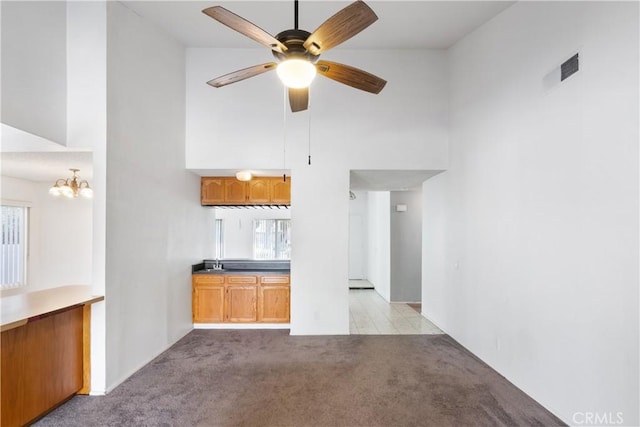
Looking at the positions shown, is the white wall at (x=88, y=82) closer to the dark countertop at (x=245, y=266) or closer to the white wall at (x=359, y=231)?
the dark countertop at (x=245, y=266)

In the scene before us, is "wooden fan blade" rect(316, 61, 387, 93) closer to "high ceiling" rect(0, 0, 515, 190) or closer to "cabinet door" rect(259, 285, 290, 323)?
"high ceiling" rect(0, 0, 515, 190)

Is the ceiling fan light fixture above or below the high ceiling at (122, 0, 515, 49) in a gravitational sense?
below

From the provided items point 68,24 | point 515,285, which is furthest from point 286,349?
point 68,24

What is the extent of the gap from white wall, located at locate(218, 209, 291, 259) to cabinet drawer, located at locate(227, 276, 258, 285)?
977 millimetres

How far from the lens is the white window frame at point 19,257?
4.70 meters

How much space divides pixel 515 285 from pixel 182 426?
3.10m

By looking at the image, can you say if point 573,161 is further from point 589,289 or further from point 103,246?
point 103,246

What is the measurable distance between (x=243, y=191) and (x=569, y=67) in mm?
4098

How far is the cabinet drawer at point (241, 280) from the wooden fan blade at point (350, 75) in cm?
323

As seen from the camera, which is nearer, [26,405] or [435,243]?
[26,405]

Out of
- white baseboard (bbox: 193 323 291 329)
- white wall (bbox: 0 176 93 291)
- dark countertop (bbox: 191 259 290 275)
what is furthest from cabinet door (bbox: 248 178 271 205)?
white wall (bbox: 0 176 93 291)

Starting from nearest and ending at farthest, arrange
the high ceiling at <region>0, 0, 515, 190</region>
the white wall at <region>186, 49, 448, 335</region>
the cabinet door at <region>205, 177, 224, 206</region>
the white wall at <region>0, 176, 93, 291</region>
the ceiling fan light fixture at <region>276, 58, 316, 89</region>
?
the ceiling fan light fixture at <region>276, 58, 316, 89</region>
the high ceiling at <region>0, 0, 515, 190</region>
the white wall at <region>186, 49, 448, 335</region>
the cabinet door at <region>205, 177, 224, 206</region>
the white wall at <region>0, 176, 93, 291</region>

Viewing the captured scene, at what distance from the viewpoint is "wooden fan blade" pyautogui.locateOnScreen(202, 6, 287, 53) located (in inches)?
67.2

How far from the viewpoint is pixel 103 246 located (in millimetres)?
2832
